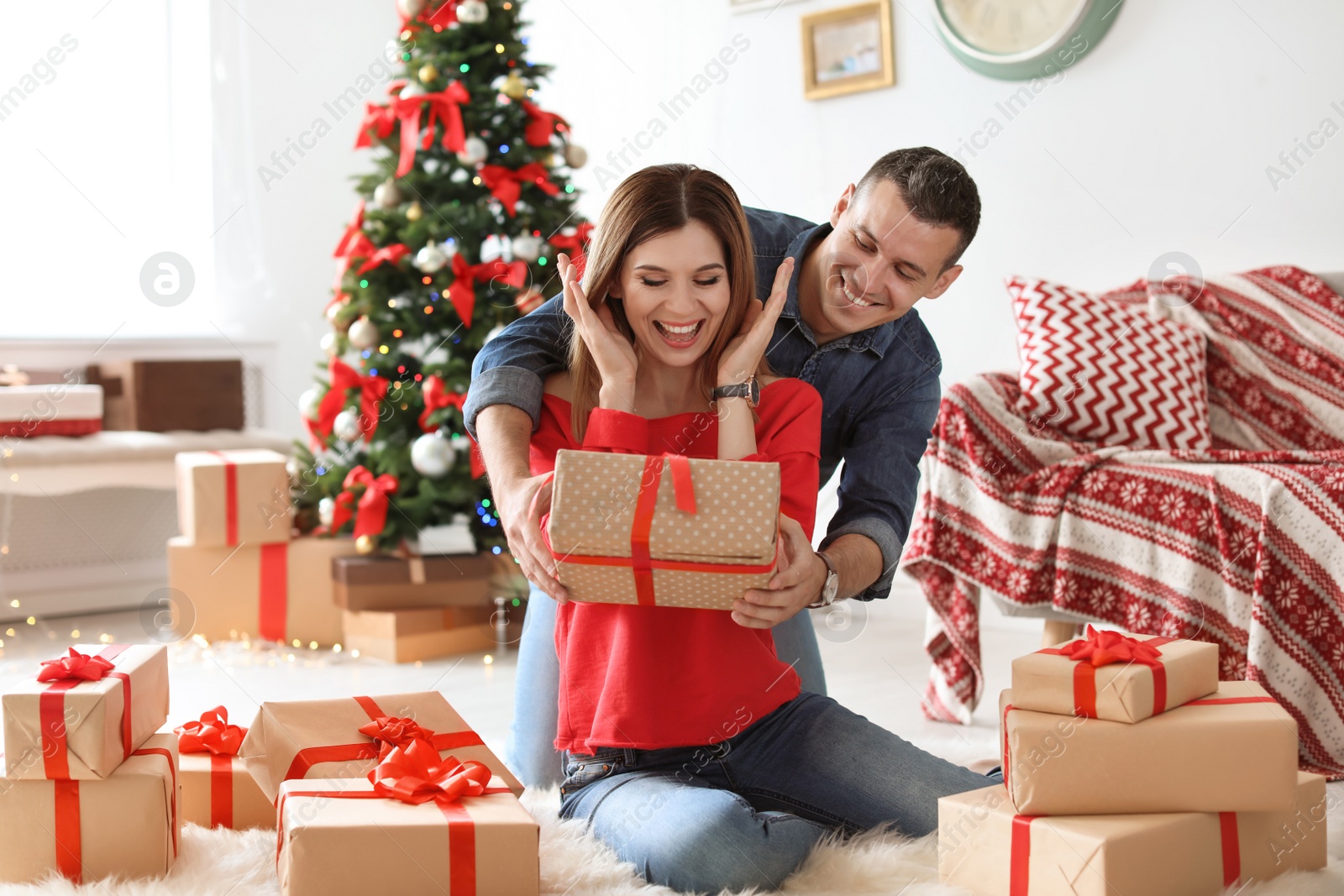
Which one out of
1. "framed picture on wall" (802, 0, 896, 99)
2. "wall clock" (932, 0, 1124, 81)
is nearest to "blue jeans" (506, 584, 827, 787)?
"wall clock" (932, 0, 1124, 81)

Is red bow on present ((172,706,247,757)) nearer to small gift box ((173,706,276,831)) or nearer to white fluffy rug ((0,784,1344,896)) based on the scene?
small gift box ((173,706,276,831))

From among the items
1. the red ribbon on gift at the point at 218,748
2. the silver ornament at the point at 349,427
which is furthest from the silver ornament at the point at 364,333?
the red ribbon on gift at the point at 218,748

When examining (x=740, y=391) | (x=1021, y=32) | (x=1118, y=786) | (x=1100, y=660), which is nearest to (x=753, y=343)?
(x=740, y=391)

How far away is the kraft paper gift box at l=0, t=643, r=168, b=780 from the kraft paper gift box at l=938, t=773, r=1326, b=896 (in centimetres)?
96

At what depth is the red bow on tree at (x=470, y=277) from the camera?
304 centimetres

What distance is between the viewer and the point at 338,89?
16.3ft

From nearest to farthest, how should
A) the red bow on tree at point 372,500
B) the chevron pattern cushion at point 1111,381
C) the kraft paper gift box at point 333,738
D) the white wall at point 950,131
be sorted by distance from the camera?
the kraft paper gift box at point 333,738, the chevron pattern cushion at point 1111,381, the white wall at point 950,131, the red bow on tree at point 372,500

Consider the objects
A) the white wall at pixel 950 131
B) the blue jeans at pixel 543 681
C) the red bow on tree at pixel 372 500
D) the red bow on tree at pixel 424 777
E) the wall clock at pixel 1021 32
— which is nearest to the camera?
the red bow on tree at pixel 424 777

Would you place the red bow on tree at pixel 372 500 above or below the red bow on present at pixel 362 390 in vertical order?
below

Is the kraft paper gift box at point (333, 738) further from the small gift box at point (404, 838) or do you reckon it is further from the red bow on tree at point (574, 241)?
the red bow on tree at point (574, 241)

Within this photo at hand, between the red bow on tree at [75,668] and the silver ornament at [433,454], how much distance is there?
1.62 meters

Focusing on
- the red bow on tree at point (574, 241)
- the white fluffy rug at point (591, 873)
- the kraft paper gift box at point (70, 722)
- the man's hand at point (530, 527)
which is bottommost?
the white fluffy rug at point (591, 873)

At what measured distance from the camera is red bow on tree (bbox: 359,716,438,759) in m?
1.50

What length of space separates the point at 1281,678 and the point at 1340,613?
15 centimetres
